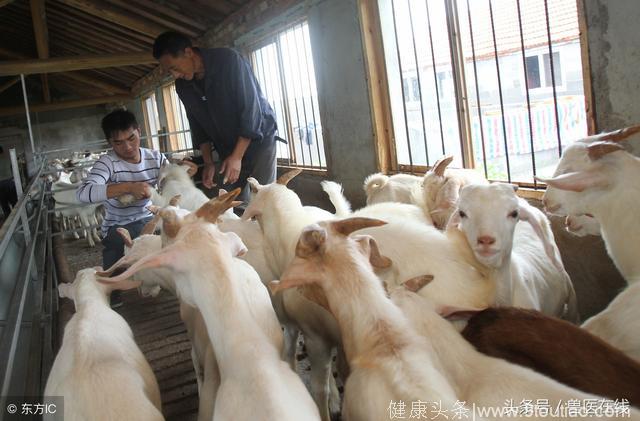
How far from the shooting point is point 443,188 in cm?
353

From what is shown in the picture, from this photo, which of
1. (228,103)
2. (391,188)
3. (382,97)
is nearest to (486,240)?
(391,188)

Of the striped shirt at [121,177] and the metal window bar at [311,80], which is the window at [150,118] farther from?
the striped shirt at [121,177]

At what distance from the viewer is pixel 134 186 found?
3.93 m

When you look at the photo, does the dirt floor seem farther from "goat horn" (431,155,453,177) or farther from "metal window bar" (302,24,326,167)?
"metal window bar" (302,24,326,167)

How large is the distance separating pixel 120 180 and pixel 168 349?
4.85ft

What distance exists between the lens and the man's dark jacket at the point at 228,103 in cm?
435

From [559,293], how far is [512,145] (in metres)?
1.88

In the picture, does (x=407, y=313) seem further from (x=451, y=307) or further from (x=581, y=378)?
(x=581, y=378)

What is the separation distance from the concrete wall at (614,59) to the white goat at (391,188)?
1.33 m

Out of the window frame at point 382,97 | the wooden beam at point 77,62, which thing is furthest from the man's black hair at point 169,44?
the wooden beam at point 77,62

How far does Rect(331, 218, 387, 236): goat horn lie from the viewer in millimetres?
2145

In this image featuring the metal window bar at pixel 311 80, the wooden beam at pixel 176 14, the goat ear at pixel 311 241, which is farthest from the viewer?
the wooden beam at pixel 176 14

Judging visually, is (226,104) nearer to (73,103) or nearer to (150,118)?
(150,118)

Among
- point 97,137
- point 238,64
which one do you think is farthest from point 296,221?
point 97,137
